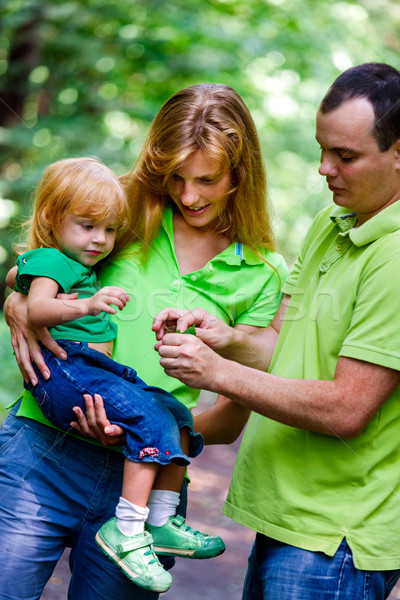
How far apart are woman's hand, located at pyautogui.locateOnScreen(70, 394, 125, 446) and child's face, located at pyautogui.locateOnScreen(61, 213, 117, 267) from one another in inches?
18.1

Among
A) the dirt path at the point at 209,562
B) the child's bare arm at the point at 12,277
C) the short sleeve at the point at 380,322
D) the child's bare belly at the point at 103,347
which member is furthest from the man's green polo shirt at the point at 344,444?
the dirt path at the point at 209,562

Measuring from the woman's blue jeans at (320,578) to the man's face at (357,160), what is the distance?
2.89 feet

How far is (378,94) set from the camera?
1816 mm

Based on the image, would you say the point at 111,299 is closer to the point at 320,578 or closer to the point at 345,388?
the point at 345,388

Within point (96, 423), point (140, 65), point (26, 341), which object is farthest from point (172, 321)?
point (140, 65)

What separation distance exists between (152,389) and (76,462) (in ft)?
1.01

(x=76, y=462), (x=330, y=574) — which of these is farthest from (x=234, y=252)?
(x=330, y=574)

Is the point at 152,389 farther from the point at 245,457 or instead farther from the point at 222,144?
the point at 222,144

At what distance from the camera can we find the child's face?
2205 mm

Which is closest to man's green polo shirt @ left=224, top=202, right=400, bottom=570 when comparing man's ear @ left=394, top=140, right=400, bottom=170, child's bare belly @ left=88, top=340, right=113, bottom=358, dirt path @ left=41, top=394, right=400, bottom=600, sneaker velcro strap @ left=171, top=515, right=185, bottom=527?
man's ear @ left=394, top=140, right=400, bottom=170

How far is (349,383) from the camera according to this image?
171 cm

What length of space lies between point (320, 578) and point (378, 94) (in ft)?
4.06

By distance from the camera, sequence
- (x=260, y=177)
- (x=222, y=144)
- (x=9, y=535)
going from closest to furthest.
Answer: (x=9, y=535)
(x=222, y=144)
(x=260, y=177)

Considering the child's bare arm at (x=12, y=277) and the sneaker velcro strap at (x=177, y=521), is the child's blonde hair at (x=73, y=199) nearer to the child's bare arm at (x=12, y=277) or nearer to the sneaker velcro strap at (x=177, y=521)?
the child's bare arm at (x=12, y=277)
